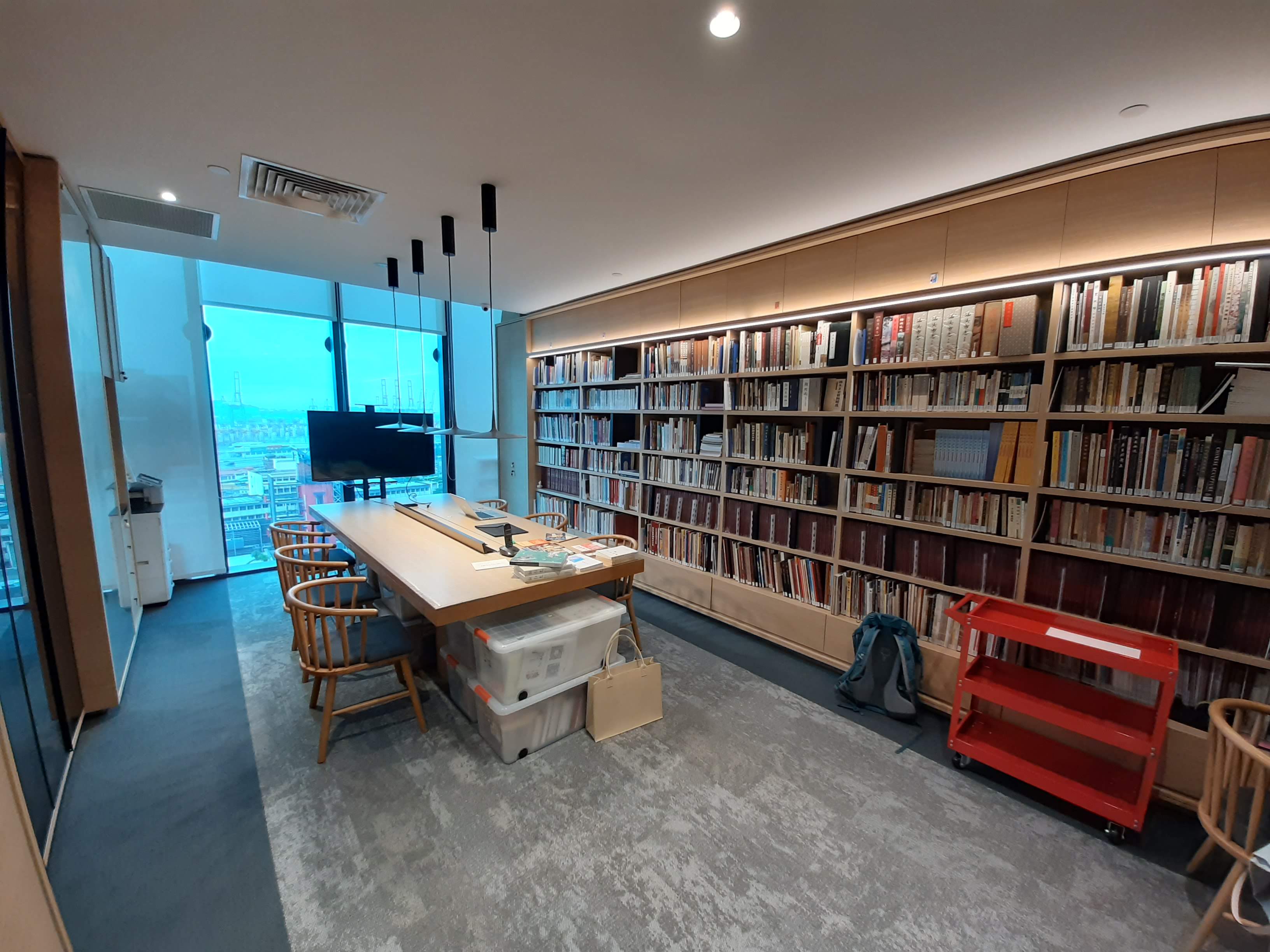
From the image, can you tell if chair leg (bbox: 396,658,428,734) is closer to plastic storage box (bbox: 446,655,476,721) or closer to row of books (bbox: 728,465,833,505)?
plastic storage box (bbox: 446,655,476,721)

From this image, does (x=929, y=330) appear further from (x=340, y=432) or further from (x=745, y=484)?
(x=340, y=432)

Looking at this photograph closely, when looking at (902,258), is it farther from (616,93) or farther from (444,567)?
(444,567)

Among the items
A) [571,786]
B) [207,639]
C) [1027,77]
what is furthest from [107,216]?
[1027,77]

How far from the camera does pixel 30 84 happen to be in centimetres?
166

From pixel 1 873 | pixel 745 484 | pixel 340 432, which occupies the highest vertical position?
pixel 340 432

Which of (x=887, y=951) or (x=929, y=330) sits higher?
(x=929, y=330)

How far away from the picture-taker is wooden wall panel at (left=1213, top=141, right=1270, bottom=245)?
1735 mm

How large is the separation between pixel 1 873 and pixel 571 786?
5.26 ft

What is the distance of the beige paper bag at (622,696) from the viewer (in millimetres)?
2385

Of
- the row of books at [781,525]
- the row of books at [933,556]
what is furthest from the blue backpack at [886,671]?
the row of books at [781,525]

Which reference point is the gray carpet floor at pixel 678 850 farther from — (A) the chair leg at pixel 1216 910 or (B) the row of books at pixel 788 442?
(B) the row of books at pixel 788 442

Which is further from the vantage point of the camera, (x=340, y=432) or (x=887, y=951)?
(x=340, y=432)

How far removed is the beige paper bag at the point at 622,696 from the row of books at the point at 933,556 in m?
1.44

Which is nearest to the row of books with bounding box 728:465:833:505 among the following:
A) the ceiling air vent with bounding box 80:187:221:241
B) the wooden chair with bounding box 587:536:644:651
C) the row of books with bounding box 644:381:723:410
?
the row of books with bounding box 644:381:723:410
